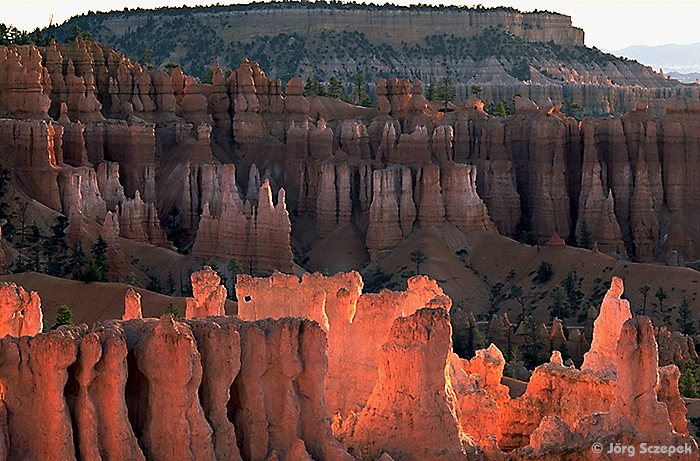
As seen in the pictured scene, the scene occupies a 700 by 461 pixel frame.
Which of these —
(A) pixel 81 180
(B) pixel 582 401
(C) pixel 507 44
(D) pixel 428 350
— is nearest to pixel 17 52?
(A) pixel 81 180

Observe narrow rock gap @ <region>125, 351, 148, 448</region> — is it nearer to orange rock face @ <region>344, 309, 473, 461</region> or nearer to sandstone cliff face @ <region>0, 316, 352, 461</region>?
sandstone cliff face @ <region>0, 316, 352, 461</region>

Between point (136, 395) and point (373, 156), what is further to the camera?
point (373, 156)

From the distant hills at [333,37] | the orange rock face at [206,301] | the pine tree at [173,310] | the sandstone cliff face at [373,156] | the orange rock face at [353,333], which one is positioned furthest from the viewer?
the distant hills at [333,37]

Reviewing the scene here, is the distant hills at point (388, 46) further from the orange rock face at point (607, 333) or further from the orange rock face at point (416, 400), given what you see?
the orange rock face at point (416, 400)

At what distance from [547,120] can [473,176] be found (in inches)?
383

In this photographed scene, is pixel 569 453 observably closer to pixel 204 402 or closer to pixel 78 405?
pixel 204 402

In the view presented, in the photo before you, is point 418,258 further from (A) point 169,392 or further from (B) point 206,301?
(A) point 169,392

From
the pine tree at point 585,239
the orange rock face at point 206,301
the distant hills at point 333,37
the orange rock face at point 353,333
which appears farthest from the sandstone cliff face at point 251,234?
the distant hills at point 333,37

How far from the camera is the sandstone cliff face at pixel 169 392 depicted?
Result: 24.7m

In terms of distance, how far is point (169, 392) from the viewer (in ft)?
83.8

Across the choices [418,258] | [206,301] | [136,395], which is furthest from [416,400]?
[418,258]

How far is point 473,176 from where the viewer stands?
90375 mm

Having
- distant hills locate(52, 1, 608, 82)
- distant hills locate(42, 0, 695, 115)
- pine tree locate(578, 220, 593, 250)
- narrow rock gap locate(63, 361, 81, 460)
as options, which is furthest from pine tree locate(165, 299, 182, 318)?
distant hills locate(52, 1, 608, 82)

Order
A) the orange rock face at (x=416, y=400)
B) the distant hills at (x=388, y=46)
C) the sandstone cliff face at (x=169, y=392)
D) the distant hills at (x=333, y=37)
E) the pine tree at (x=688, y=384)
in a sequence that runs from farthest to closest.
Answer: the distant hills at (x=333, y=37) → the distant hills at (x=388, y=46) → the pine tree at (x=688, y=384) → the orange rock face at (x=416, y=400) → the sandstone cliff face at (x=169, y=392)
